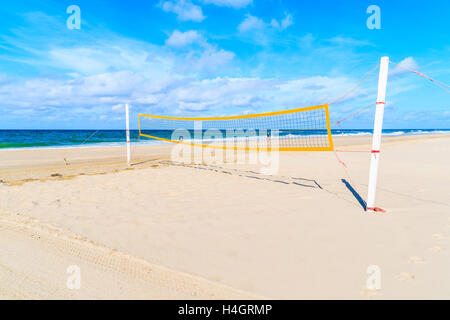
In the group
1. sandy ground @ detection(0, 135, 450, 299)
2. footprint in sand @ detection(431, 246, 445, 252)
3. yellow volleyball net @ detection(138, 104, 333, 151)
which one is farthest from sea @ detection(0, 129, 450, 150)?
footprint in sand @ detection(431, 246, 445, 252)

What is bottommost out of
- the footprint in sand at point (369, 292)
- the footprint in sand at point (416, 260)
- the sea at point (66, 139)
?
the footprint in sand at point (369, 292)

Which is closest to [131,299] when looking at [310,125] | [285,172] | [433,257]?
[433,257]

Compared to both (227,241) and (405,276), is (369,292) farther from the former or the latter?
(227,241)

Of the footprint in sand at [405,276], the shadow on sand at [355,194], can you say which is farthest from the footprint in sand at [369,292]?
the shadow on sand at [355,194]

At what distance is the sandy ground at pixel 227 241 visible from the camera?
1943 millimetres

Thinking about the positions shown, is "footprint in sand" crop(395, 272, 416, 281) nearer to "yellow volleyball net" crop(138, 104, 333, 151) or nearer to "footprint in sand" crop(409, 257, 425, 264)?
A: "footprint in sand" crop(409, 257, 425, 264)

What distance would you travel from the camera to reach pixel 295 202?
3.98m

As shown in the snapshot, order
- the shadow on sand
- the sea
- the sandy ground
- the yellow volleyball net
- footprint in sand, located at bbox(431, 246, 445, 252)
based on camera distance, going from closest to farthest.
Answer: the sandy ground < footprint in sand, located at bbox(431, 246, 445, 252) < the shadow on sand < the yellow volleyball net < the sea

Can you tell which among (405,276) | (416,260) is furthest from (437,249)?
(405,276)

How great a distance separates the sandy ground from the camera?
1943 mm

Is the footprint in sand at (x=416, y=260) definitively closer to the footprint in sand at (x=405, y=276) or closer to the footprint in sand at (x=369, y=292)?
the footprint in sand at (x=405, y=276)

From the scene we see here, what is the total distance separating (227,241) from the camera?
269 centimetres

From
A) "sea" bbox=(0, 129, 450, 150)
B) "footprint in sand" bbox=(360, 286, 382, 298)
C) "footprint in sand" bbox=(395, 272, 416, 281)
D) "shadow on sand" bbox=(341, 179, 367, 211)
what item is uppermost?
"sea" bbox=(0, 129, 450, 150)
